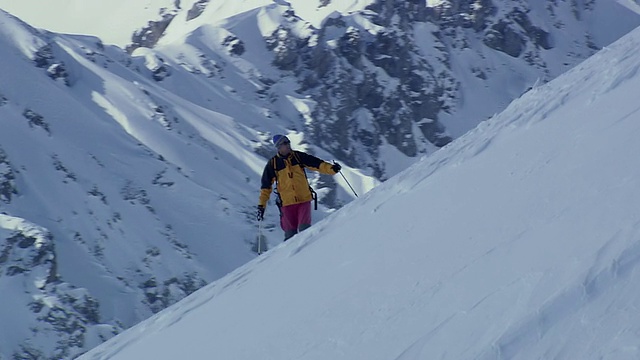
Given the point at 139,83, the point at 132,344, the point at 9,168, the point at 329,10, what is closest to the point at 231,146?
the point at 139,83

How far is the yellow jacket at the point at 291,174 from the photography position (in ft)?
35.3

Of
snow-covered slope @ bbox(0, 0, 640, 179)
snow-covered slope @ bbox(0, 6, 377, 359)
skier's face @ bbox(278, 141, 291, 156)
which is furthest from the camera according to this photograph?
snow-covered slope @ bbox(0, 0, 640, 179)

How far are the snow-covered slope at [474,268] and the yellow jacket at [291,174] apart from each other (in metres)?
1.49

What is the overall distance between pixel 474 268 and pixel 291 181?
550cm

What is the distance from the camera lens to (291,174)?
35.3 ft

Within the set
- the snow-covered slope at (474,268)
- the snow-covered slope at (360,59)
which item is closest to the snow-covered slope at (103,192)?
the snow-covered slope at (360,59)

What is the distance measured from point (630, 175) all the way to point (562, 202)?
1.22ft

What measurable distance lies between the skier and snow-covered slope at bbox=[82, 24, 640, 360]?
58.9 inches

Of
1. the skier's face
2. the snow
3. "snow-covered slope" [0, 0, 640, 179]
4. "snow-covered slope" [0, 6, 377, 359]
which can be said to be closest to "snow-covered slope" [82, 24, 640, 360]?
the skier's face

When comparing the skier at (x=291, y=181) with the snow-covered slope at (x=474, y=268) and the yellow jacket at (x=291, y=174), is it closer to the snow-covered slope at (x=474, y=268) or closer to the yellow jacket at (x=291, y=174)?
the yellow jacket at (x=291, y=174)

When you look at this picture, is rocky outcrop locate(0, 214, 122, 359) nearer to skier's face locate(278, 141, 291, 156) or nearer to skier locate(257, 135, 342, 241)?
skier locate(257, 135, 342, 241)

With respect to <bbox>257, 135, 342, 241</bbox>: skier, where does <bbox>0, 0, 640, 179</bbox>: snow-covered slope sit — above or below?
below

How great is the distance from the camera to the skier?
10.8 meters

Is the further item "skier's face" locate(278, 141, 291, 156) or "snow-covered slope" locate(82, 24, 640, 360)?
"skier's face" locate(278, 141, 291, 156)
